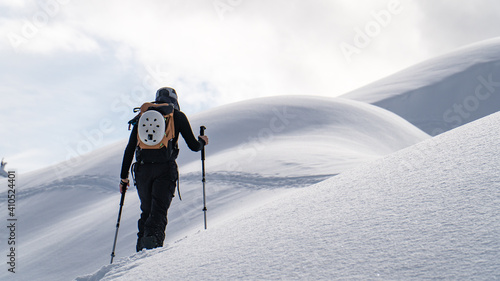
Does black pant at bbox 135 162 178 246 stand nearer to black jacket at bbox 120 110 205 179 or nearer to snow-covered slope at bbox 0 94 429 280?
black jacket at bbox 120 110 205 179

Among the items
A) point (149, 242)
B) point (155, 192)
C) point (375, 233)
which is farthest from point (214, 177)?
point (375, 233)

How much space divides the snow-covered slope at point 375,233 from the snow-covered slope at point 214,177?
1.99 m

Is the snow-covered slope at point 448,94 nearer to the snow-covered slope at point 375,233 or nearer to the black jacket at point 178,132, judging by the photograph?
the black jacket at point 178,132

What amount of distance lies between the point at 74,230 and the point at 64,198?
8.36 feet

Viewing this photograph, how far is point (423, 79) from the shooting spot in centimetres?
4150

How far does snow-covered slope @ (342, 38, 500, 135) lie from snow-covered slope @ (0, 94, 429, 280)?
2127cm

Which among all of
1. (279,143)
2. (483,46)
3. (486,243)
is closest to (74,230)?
(279,143)

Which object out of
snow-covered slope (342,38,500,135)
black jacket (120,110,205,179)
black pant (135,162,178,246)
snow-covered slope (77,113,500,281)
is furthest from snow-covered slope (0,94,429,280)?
snow-covered slope (342,38,500,135)

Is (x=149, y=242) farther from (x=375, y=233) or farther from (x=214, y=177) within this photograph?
(x=214, y=177)

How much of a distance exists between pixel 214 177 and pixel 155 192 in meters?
4.64

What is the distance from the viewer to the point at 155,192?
13.6ft

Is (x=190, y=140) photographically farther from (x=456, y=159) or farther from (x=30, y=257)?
(x=30, y=257)

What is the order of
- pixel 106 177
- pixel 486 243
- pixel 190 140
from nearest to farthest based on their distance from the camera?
pixel 486 243
pixel 190 140
pixel 106 177

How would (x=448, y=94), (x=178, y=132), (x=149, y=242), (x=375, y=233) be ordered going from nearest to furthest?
(x=375, y=233), (x=149, y=242), (x=178, y=132), (x=448, y=94)
